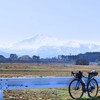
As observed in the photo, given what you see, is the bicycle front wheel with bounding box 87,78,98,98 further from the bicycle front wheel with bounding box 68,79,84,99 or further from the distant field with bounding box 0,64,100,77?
the distant field with bounding box 0,64,100,77

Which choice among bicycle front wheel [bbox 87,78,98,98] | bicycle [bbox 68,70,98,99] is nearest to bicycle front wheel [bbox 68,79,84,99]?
bicycle [bbox 68,70,98,99]

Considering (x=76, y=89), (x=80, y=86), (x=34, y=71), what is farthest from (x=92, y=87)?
(x=34, y=71)

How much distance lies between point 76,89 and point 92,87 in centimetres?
85

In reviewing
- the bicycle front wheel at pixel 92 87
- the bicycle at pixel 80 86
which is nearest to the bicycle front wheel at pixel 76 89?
the bicycle at pixel 80 86

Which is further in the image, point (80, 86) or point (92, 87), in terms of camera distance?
point (92, 87)

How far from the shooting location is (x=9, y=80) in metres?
11.4

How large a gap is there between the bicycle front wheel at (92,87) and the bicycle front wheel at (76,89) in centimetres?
37

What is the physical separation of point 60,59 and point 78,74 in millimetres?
131104

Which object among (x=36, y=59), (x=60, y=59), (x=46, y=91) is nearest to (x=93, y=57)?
(x=60, y=59)

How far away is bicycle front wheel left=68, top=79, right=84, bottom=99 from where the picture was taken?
12414 millimetres

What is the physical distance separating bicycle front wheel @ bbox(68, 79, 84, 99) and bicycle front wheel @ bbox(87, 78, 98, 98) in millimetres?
365

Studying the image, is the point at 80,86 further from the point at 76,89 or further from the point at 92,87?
the point at 92,87

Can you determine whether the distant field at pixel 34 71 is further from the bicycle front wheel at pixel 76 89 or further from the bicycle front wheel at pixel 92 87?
the bicycle front wheel at pixel 76 89

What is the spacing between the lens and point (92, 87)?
42.8 ft
